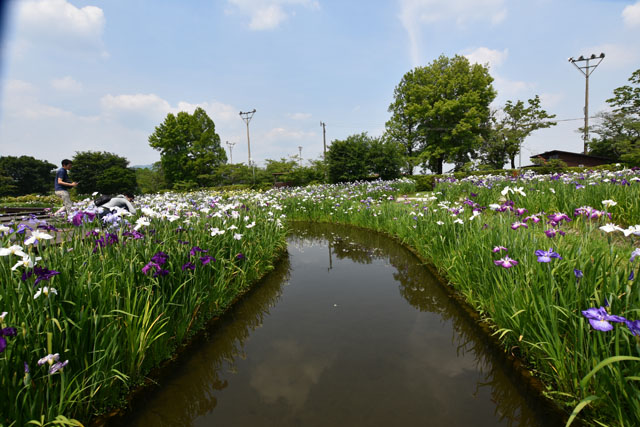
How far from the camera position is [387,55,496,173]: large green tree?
31.2 m

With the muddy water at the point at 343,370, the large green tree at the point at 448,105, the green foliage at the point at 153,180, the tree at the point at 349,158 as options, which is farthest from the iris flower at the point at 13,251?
the green foliage at the point at 153,180

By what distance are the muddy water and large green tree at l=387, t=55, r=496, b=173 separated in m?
31.8

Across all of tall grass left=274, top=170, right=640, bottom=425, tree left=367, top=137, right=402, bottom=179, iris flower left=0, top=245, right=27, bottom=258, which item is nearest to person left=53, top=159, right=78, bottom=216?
iris flower left=0, top=245, right=27, bottom=258

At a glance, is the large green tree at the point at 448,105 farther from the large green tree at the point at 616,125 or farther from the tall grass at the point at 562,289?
the tall grass at the point at 562,289

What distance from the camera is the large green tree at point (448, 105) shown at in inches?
1230

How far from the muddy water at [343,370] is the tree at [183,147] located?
127 ft

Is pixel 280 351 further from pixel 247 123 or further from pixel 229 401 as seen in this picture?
pixel 247 123

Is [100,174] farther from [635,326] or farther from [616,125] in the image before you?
[616,125]

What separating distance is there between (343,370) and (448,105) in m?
33.9

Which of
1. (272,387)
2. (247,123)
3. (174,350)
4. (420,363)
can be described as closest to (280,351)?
(272,387)

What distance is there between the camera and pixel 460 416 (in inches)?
81.8

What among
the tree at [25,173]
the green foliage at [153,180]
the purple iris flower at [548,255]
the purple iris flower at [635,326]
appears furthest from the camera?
the green foliage at [153,180]

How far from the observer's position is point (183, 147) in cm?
4038

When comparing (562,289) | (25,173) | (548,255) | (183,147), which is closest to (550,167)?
(562,289)
